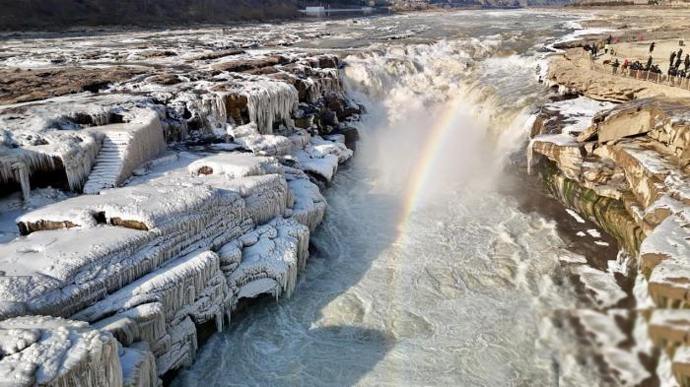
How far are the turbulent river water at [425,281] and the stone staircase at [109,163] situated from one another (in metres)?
4.42

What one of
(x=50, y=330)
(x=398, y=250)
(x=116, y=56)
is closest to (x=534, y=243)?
(x=398, y=250)

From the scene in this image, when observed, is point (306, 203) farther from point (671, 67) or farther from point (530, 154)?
point (671, 67)

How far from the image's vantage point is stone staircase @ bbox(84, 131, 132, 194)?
450 inches

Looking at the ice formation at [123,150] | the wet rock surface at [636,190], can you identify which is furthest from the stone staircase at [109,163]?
the wet rock surface at [636,190]

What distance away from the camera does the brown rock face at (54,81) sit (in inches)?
626

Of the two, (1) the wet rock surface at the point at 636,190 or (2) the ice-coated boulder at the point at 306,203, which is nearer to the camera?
(1) the wet rock surface at the point at 636,190

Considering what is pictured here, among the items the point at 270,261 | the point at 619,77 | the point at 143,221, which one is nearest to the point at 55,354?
the point at 143,221

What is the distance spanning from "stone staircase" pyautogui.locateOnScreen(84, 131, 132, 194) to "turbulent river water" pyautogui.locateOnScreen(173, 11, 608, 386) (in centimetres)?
442

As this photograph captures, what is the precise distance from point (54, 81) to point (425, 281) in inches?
589

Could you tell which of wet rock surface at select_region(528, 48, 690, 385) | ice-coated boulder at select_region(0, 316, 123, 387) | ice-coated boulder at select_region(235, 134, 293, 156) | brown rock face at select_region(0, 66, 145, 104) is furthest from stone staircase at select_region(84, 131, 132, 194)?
wet rock surface at select_region(528, 48, 690, 385)

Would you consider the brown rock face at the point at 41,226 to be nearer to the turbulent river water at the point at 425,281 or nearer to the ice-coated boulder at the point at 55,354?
the ice-coated boulder at the point at 55,354

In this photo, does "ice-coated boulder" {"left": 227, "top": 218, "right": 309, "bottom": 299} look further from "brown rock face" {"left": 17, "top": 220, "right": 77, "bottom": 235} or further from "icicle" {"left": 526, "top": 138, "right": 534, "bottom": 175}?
"icicle" {"left": 526, "top": 138, "right": 534, "bottom": 175}

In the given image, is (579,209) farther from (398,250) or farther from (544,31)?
(544,31)

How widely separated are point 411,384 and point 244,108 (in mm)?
11181
